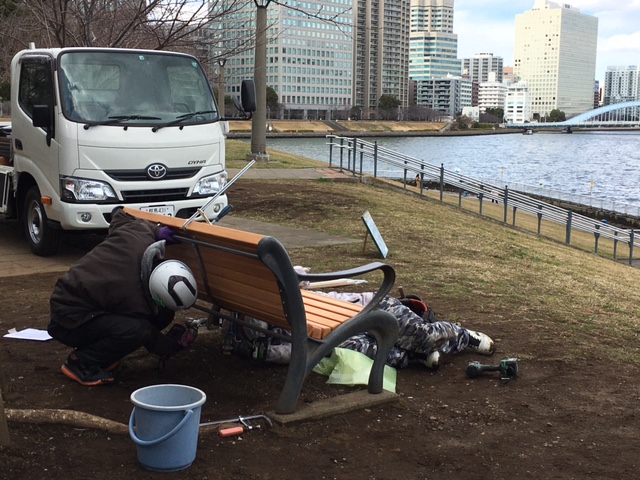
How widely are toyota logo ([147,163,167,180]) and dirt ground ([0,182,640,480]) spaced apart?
3211mm

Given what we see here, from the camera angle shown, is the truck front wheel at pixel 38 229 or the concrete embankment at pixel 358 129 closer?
the truck front wheel at pixel 38 229

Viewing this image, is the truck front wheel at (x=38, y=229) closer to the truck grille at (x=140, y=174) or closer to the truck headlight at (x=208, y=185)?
the truck grille at (x=140, y=174)

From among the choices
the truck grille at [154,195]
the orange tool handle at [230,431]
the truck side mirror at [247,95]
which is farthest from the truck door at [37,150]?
the orange tool handle at [230,431]

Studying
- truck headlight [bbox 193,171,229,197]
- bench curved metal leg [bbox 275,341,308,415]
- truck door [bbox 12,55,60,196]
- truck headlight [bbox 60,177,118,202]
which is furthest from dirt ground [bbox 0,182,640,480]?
truck headlight [bbox 193,171,229,197]

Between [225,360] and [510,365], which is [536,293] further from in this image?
[225,360]

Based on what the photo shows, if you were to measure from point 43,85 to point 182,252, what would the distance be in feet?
16.2

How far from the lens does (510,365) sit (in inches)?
200

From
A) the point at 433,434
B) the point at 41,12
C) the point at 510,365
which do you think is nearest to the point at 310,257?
the point at 510,365

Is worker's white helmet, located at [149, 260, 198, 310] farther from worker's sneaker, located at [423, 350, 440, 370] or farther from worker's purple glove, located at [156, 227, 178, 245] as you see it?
worker's sneaker, located at [423, 350, 440, 370]

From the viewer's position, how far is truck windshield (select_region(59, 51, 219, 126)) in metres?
8.48

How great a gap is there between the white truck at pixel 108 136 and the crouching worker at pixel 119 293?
3803 millimetres

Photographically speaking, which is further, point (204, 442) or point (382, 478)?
point (204, 442)

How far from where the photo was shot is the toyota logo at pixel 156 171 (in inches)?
336

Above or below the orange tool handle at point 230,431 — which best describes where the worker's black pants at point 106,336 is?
above
